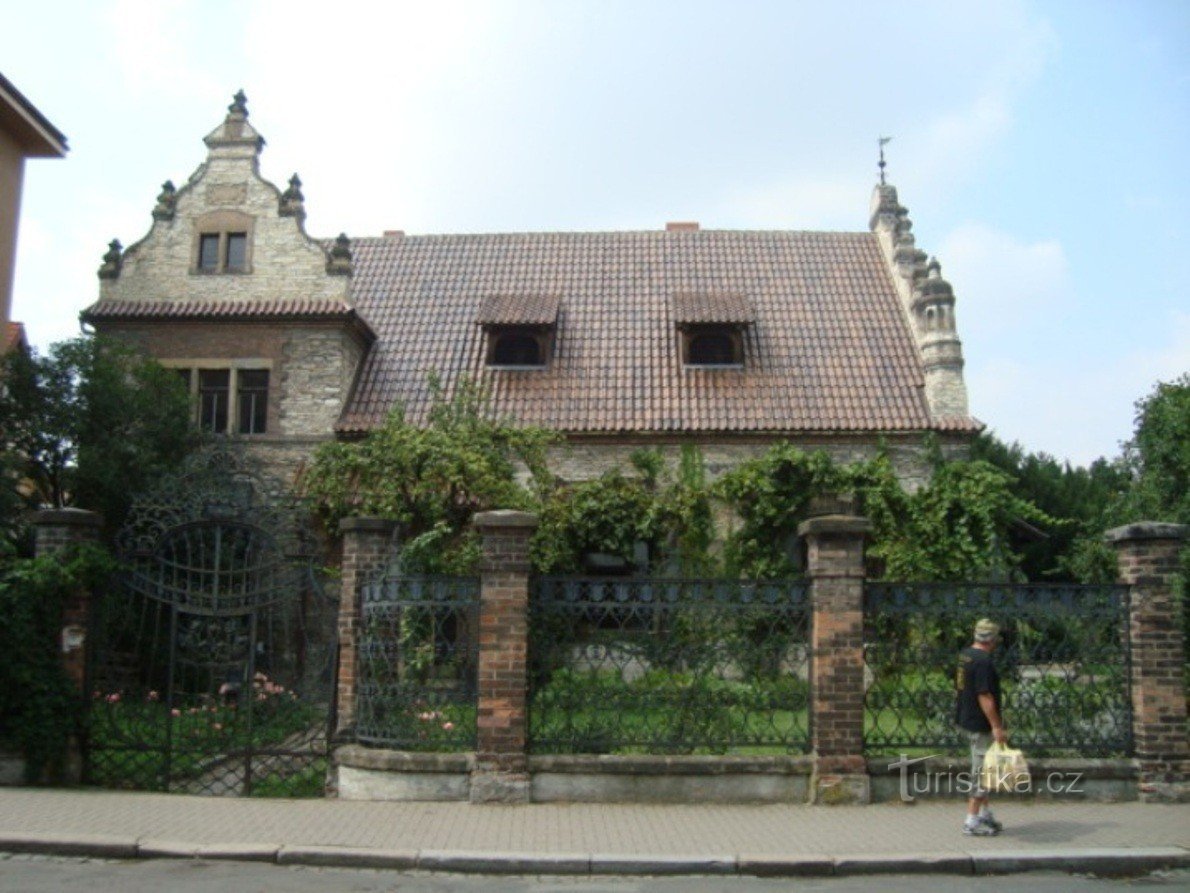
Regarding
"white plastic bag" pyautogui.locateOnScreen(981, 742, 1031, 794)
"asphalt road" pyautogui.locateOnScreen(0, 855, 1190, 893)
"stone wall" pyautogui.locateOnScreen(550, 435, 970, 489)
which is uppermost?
"stone wall" pyautogui.locateOnScreen(550, 435, 970, 489)

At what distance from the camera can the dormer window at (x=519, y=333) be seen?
24.1m

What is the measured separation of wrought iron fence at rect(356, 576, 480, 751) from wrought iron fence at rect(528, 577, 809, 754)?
69 cm

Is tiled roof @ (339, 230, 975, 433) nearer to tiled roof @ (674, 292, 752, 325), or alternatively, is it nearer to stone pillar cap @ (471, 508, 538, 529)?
tiled roof @ (674, 292, 752, 325)

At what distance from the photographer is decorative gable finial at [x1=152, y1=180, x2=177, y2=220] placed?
2308cm

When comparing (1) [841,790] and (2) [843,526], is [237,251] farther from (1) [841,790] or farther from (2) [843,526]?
(1) [841,790]

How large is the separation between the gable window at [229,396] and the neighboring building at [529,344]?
0.04 metres

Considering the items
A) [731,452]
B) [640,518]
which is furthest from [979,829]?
[731,452]

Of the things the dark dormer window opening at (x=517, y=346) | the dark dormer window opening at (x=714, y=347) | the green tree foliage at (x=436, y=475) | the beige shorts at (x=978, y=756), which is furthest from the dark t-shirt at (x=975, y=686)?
the dark dormer window opening at (x=517, y=346)

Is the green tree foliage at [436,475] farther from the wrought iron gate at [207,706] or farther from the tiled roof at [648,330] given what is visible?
the wrought iron gate at [207,706]

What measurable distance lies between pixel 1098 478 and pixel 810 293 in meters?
13.5

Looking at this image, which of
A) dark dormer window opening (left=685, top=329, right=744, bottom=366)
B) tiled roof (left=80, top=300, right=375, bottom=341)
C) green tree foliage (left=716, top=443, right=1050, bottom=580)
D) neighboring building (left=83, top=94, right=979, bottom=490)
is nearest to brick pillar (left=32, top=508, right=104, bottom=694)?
neighboring building (left=83, top=94, right=979, bottom=490)

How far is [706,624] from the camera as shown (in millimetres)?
11656

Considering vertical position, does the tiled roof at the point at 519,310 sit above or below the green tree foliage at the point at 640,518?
above

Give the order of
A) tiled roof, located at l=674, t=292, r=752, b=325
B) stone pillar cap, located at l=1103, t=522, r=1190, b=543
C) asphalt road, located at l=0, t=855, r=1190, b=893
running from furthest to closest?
1. tiled roof, located at l=674, t=292, r=752, b=325
2. stone pillar cap, located at l=1103, t=522, r=1190, b=543
3. asphalt road, located at l=0, t=855, r=1190, b=893
